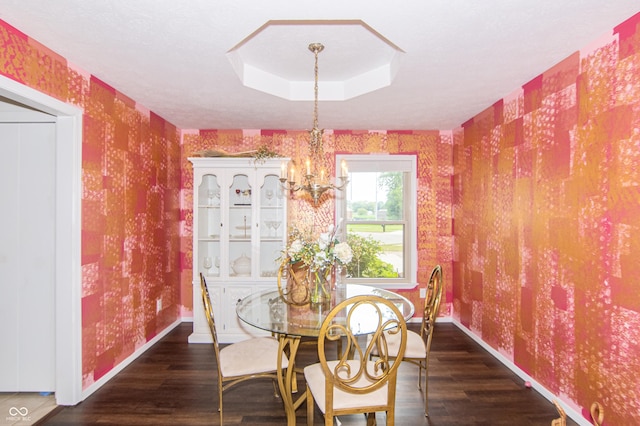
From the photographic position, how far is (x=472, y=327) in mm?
3814

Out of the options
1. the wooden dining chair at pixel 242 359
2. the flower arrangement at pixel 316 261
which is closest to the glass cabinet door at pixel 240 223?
the flower arrangement at pixel 316 261

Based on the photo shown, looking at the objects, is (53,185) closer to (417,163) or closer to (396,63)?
(396,63)

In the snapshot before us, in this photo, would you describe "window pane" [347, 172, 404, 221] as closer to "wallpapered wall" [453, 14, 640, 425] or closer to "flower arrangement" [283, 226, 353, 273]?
"wallpapered wall" [453, 14, 640, 425]

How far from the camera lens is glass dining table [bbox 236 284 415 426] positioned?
202 centimetres

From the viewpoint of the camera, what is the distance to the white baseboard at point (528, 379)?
2.31m

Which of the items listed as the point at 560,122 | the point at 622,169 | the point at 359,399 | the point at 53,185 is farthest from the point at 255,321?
the point at 560,122

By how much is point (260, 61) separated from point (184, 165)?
2.07 m

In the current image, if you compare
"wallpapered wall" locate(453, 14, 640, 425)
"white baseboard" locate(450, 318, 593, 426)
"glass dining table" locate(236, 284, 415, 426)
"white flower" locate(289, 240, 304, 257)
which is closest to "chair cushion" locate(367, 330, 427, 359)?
"glass dining table" locate(236, 284, 415, 426)

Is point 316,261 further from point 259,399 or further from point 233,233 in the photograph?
point 233,233

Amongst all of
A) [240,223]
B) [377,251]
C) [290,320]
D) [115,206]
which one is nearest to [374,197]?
[377,251]

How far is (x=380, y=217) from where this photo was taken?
14.6ft

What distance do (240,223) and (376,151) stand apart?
73.5 inches

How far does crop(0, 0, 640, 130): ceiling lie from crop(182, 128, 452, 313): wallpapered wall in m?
0.58

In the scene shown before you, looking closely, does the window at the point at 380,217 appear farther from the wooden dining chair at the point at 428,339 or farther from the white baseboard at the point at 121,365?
the white baseboard at the point at 121,365
